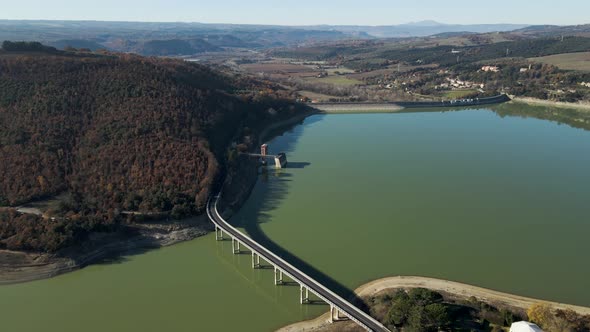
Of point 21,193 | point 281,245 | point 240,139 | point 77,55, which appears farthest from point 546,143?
point 77,55

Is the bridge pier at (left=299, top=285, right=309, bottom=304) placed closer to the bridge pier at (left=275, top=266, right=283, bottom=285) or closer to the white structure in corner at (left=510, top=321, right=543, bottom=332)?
the bridge pier at (left=275, top=266, right=283, bottom=285)

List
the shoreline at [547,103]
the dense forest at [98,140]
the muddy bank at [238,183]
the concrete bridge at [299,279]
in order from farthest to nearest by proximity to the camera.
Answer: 1. the shoreline at [547,103]
2. the muddy bank at [238,183]
3. the dense forest at [98,140]
4. the concrete bridge at [299,279]

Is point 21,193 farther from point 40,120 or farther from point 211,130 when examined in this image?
point 211,130

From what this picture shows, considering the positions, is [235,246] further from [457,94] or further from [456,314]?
[457,94]

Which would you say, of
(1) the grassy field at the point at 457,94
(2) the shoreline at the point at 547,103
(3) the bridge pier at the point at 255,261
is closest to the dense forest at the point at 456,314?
(3) the bridge pier at the point at 255,261

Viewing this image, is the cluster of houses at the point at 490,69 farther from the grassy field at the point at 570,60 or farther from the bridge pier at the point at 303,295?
the bridge pier at the point at 303,295

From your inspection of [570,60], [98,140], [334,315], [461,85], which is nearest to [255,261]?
[334,315]
